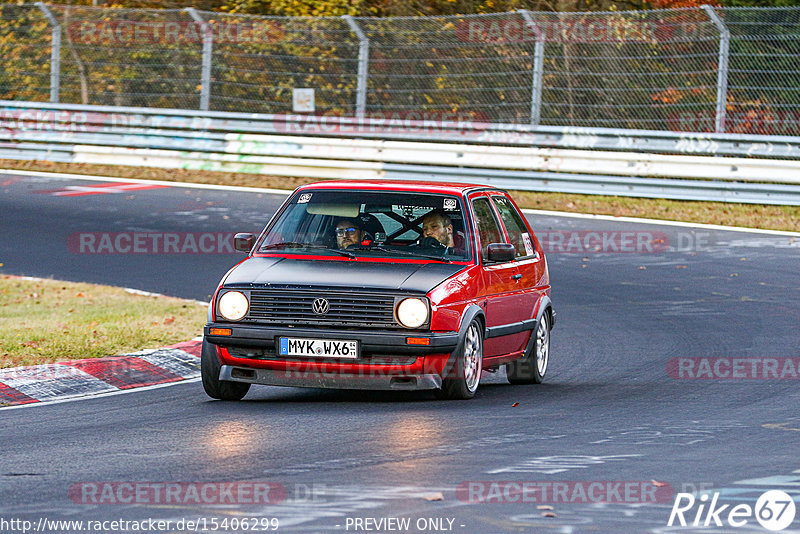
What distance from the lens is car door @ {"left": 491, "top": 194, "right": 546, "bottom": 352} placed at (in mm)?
10531

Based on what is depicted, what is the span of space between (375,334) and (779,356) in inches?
161

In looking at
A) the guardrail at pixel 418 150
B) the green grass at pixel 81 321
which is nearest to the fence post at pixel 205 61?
the guardrail at pixel 418 150

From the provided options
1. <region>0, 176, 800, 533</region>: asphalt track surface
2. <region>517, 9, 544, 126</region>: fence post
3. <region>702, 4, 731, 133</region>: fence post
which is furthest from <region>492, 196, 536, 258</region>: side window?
<region>517, 9, 544, 126</region>: fence post

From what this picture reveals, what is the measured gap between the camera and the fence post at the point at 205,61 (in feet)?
83.4

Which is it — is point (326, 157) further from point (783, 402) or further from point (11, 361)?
point (783, 402)

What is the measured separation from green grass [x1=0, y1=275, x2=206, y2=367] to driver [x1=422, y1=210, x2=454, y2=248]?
2.78 meters

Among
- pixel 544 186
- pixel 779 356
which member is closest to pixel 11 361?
pixel 779 356

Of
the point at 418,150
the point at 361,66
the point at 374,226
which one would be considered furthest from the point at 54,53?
the point at 374,226

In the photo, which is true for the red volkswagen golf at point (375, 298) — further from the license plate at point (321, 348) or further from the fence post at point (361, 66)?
the fence post at point (361, 66)

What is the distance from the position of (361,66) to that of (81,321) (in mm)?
12468

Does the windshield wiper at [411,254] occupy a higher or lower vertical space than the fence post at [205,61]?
lower

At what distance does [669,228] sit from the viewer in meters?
19.9

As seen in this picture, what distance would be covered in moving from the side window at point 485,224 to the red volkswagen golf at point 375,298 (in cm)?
1

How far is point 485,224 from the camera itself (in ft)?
34.1
